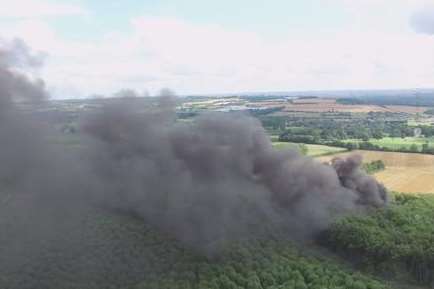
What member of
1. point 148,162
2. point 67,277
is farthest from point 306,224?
point 67,277

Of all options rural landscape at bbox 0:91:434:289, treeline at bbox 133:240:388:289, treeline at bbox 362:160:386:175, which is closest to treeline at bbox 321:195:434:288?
rural landscape at bbox 0:91:434:289

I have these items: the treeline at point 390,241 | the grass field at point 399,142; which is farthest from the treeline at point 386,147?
the treeline at point 390,241

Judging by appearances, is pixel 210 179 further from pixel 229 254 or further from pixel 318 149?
pixel 318 149

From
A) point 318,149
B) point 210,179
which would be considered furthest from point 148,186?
point 318,149

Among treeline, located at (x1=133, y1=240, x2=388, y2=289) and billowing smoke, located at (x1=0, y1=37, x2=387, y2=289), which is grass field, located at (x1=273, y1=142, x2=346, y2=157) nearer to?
billowing smoke, located at (x1=0, y1=37, x2=387, y2=289)

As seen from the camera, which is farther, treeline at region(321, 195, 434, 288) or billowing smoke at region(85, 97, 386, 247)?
billowing smoke at region(85, 97, 386, 247)
